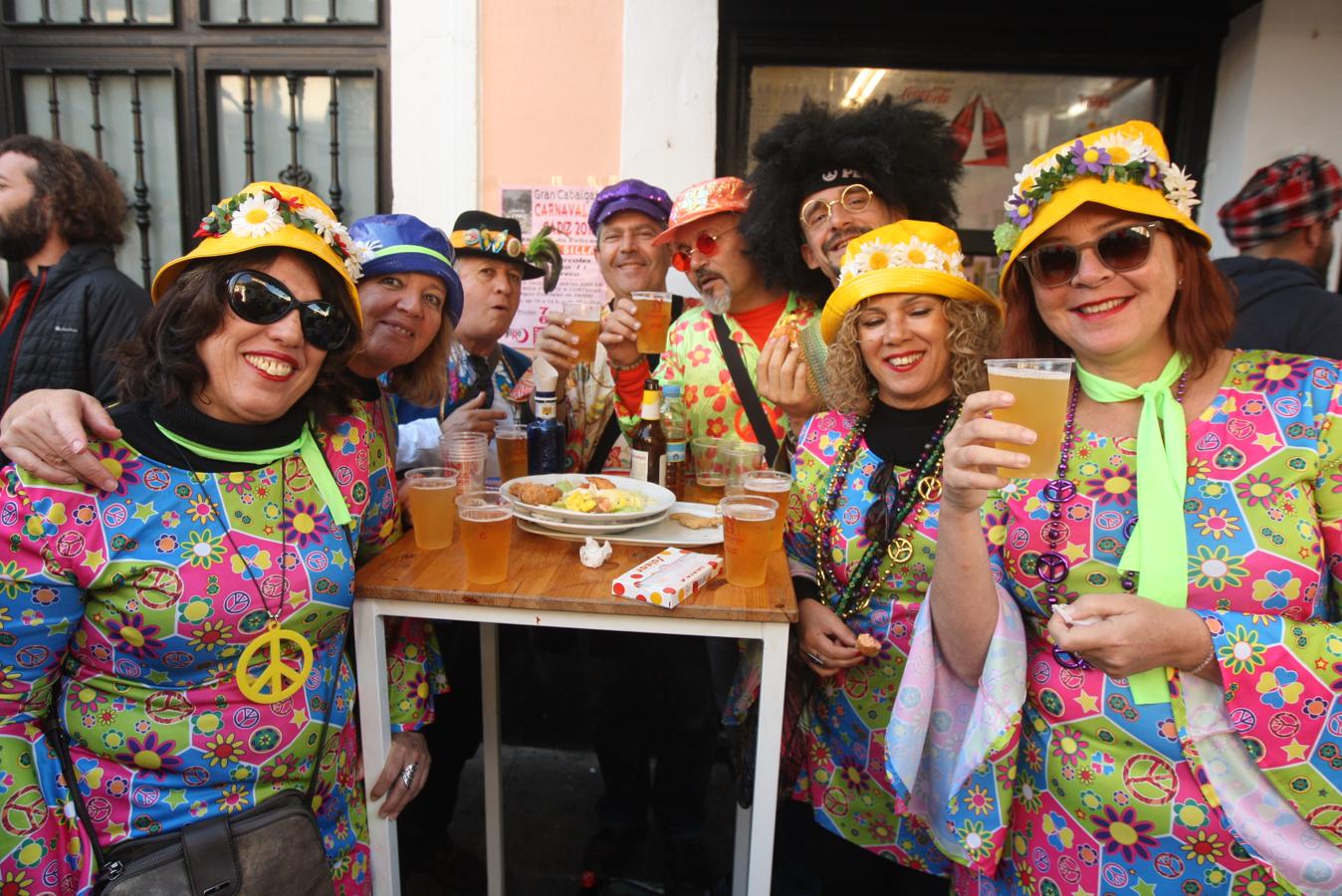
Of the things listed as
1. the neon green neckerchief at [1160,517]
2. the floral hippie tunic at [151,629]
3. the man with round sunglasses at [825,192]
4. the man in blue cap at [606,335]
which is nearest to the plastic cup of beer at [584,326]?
the man in blue cap at [606,335]

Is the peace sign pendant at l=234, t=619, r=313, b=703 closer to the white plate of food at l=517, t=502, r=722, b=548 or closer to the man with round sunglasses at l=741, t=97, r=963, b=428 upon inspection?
the white plate of food at l=517, t=502, r=722, b=548

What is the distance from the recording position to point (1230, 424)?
1.58 meters

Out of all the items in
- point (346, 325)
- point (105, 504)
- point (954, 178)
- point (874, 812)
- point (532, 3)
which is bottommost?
point (874, 812)

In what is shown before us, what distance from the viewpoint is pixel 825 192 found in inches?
107

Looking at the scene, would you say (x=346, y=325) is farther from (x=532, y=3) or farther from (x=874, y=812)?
(x=532, y=3)

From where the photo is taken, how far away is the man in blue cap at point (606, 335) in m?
2.91

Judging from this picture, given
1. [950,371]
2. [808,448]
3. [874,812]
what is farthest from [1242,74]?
→ [874,812]

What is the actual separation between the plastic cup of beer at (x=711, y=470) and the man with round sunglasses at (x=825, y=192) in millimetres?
295

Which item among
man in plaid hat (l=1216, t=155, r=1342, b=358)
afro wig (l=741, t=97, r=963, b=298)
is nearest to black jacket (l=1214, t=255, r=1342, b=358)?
man in plaid hat (l=1216, t=155, r=1342, b=358)

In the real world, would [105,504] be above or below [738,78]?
below

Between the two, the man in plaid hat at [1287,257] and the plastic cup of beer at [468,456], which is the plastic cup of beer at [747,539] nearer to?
the plastic cup of beer at [468,456]

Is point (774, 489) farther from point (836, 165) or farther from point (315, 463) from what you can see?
point (836, 165)

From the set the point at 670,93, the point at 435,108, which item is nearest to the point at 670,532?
the point at 670,93

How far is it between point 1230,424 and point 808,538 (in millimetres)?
1064
